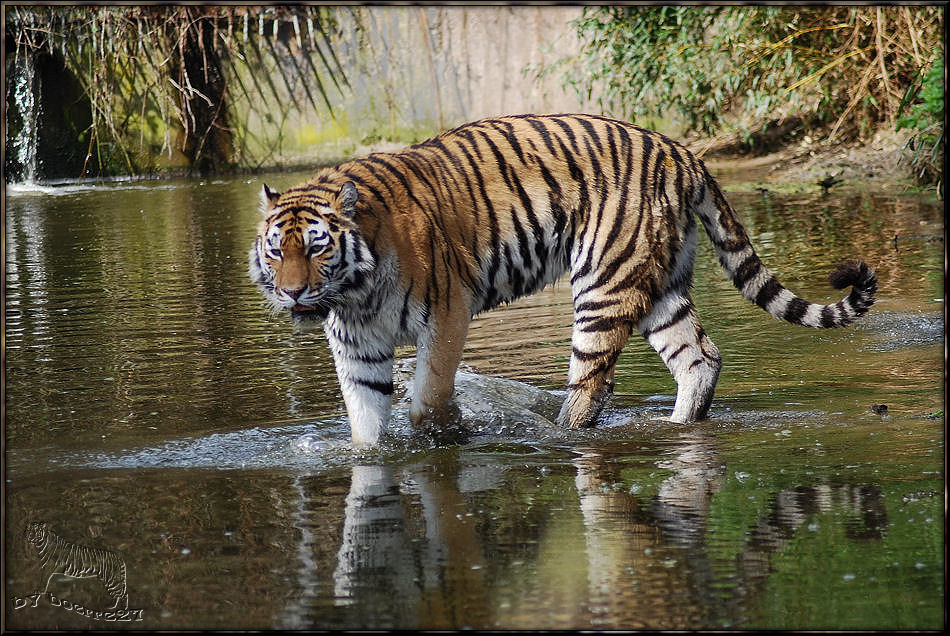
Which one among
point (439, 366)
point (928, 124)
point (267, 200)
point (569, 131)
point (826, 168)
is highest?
point (569, 131)

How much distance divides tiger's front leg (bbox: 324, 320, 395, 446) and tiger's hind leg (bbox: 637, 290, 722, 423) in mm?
1097

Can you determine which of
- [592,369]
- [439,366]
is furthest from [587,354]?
[439,366]

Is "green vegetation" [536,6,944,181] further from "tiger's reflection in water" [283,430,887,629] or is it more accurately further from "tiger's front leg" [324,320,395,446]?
"tiger's reflection in water" [283,430,887,629]

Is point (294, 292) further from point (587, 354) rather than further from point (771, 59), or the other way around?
point (771, 59)

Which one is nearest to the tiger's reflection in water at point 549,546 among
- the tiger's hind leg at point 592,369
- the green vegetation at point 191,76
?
the tiger's hind leg at point 592,369

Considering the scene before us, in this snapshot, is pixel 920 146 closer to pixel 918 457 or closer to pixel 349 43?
pixel 918 457

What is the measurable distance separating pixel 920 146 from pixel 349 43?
754 centimetres

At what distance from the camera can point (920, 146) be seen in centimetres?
858

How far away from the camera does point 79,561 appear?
3193mm

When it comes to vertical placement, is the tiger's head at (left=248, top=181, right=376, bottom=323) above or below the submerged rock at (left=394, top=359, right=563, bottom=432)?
above

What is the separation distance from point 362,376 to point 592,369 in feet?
2.98

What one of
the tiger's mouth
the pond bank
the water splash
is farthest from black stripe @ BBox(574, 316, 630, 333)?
the water splash

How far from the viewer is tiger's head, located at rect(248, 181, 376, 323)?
4.06 metres

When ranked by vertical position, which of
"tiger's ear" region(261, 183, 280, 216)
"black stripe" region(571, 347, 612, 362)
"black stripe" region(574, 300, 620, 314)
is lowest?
"black stripe" region(571, 347, 612, 362)
